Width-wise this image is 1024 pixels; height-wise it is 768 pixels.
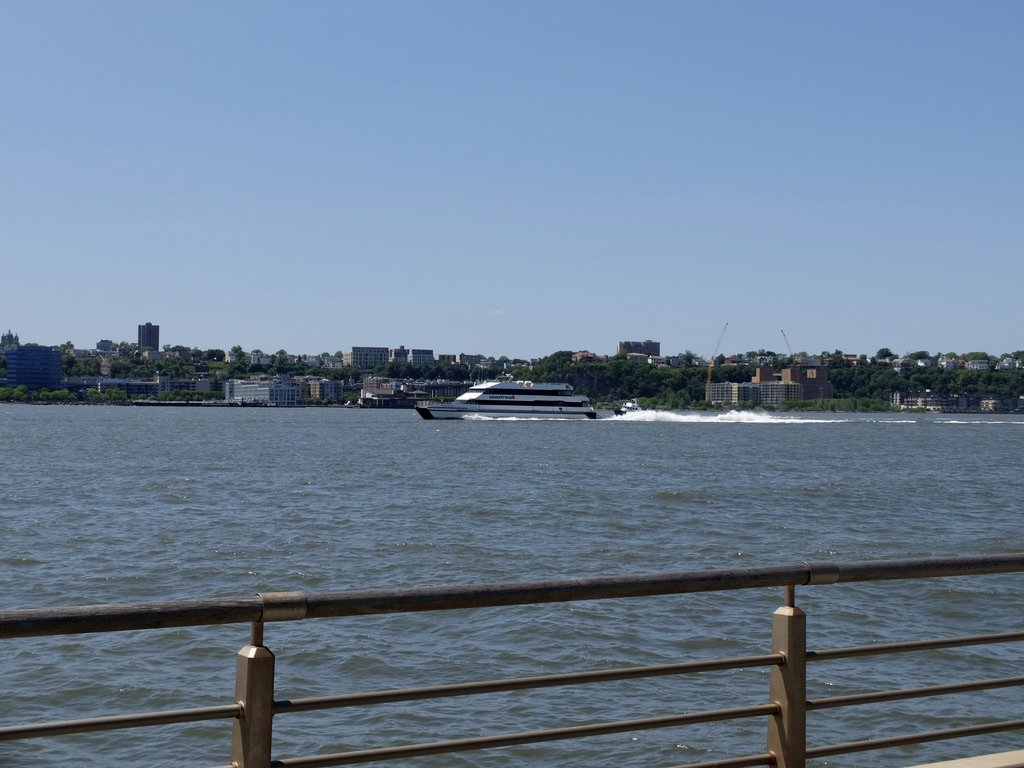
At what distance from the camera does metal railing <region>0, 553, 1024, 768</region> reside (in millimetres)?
2807

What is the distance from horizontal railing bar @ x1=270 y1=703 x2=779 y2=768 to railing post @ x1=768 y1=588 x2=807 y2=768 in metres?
0.05

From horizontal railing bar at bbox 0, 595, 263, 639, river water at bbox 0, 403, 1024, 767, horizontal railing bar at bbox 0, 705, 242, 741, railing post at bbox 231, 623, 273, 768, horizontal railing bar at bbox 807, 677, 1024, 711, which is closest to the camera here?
horizontal railing bar at bbox 0, 595, 263, 639

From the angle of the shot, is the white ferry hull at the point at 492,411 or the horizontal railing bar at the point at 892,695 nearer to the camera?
the horizontal railing bar at the point at 892,695

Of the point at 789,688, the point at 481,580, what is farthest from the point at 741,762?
the point at 481,580

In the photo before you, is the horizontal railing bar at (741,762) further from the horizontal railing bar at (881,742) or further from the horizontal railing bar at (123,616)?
the horizontal railing bar at (123,616)

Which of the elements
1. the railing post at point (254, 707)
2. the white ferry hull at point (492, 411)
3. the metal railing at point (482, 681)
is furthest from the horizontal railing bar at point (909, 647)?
the white ferry hull at point (492, 411)

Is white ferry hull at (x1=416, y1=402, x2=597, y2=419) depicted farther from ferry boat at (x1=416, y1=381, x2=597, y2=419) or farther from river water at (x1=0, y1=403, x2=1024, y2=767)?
river water at (x1=0, y1=403, x2=1024, y2=767)

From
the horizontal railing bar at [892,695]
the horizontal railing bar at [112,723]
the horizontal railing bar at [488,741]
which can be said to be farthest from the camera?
the horizontal railing bar at [892,695]

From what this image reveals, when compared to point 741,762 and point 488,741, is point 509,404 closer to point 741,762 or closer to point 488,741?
point 741,762

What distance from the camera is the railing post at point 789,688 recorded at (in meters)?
3.58

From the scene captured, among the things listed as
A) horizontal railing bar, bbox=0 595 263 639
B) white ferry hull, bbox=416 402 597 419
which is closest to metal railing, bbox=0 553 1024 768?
horizontal railing bar, bbox=0 595 263 639

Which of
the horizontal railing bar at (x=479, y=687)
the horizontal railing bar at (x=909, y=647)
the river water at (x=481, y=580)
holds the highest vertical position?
the horizontal railing bar at (x=909, y=647)

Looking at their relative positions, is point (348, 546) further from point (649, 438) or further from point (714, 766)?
point (649, 438)

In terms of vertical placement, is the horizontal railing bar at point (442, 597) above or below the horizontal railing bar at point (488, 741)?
above
